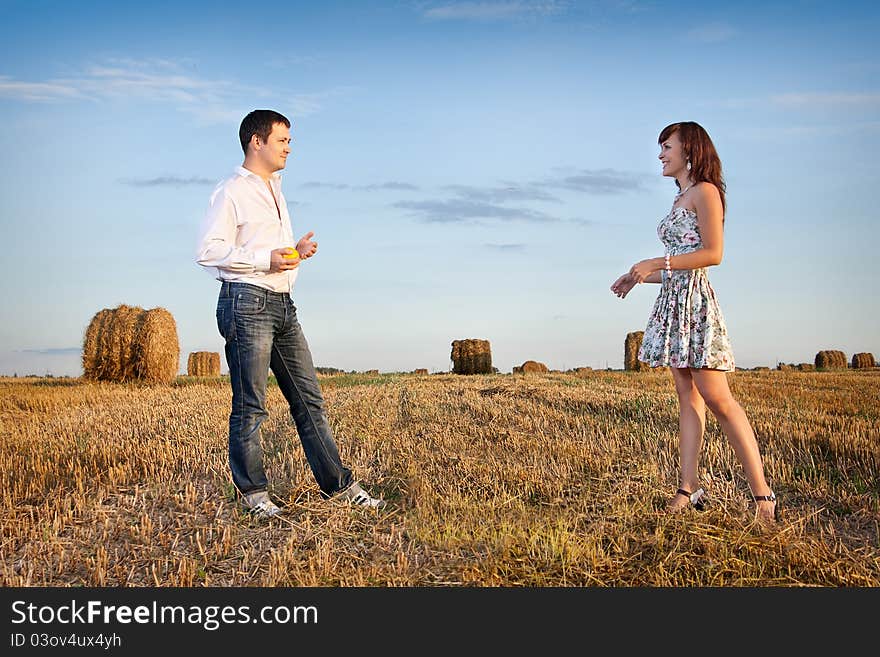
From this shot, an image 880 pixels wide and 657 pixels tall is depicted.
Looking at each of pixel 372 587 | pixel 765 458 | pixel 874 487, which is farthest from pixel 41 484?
pixel 874 487

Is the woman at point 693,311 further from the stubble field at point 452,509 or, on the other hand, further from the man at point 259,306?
the man at point 259,306

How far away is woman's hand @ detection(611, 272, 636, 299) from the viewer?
14.6ft

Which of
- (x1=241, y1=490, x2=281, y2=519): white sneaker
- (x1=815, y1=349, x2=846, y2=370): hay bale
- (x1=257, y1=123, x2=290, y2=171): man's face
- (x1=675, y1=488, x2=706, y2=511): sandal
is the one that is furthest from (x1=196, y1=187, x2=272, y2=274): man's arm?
(x1=815, y1=349, x2=846, y2=370): hay bale

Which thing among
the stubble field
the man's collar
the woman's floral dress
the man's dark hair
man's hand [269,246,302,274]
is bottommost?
the stubble field

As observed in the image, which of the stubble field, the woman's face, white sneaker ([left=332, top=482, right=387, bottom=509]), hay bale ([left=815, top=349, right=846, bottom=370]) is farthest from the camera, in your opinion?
hay bale ([left=815, top=349, right=846, bottom=370])

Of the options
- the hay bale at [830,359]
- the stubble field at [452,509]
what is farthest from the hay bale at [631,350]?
the stubble field at [452,509]

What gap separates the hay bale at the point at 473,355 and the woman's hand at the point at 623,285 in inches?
736

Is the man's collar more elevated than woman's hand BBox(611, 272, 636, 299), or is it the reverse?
the man's collar

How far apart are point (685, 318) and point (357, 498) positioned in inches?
86.3

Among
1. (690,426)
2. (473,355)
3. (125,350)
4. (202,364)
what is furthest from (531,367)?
(690,426)

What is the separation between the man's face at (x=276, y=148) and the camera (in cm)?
448

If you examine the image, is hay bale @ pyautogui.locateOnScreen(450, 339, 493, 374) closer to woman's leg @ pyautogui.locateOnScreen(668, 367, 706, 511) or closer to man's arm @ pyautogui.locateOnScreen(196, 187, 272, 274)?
woman's leg @ pyautogui.locateOnScreen(668, 367, 706, 511)

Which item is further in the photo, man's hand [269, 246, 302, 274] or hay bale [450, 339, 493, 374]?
hay bale [450, 339, 493, 374]

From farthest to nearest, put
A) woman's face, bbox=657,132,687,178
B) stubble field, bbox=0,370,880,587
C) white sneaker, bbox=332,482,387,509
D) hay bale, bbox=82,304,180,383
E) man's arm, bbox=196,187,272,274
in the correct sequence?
1. hay bale, bbox=82,304,180,383
2. white sneaker, bbox=332,482,387,509
3. woman's face, bbox=657,132,687,178
4. man's arm, bbox=196,187,272,274
5. stubble field, bbox=0,370,880,587
